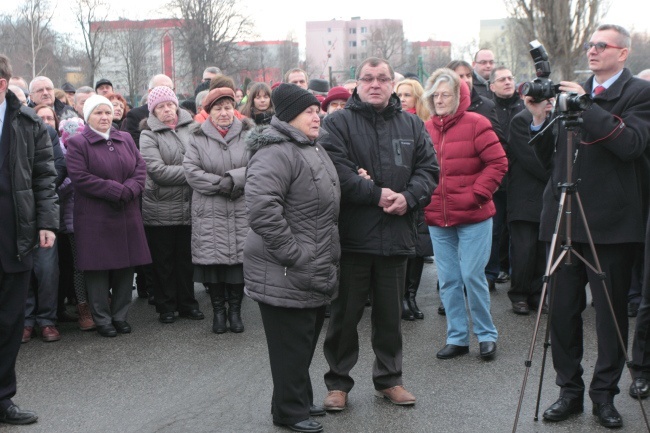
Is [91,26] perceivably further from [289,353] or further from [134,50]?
[289,353]

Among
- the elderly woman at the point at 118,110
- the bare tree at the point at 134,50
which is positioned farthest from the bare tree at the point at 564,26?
the bare tree at the point at 134,50

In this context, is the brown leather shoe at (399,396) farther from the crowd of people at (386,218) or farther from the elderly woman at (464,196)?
the elderly woman at (464,196)

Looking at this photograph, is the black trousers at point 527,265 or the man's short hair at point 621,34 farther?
the black trousers at point 527,265

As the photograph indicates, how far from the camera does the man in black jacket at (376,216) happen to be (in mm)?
5312

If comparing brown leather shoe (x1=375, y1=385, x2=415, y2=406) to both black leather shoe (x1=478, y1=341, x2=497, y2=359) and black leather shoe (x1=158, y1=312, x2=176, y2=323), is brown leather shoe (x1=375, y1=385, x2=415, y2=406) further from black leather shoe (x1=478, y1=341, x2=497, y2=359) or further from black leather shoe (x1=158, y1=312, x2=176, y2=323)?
black leather shoe (x1=158, y1=312, x2=176, y2=323)

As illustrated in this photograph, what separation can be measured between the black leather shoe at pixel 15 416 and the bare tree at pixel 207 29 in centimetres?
5546

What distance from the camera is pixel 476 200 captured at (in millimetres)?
6406

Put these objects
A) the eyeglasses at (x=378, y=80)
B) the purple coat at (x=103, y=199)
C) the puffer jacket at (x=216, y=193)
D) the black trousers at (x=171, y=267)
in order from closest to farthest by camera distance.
→ the eyeglasses at (x=378, y=80), the purple coat at (x=103, y=199), the puffer jacket at (x=216, y=193), the black trousers at (x=171, y=267)

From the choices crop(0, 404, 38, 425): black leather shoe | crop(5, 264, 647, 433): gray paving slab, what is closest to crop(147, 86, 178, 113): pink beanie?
crop(5, 264, 647, 433): gray paving slab

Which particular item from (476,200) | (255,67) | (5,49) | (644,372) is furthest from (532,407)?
(5,49)

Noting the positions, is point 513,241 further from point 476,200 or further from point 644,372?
point 644,372

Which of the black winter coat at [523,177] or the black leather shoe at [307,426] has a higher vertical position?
the black winter coat at [523,177]

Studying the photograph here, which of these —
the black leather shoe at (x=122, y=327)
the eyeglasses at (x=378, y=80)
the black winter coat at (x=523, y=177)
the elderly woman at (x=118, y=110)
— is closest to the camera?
the eyeglasses at (x=378, y=80)

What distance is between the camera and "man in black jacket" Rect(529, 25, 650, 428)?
4953 mm
